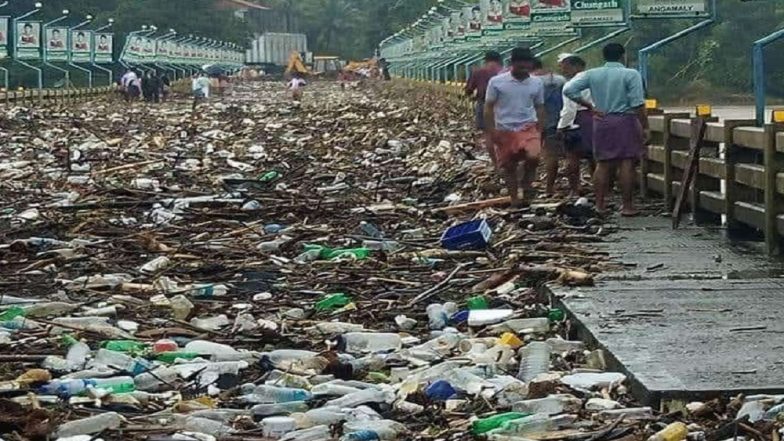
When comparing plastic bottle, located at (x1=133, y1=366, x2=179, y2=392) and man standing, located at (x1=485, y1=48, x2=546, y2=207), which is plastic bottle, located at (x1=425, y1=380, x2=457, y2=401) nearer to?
plastic bottle, located at (x1=133, y1=366, x2=179, y2=392)

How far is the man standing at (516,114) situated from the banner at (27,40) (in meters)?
49.3

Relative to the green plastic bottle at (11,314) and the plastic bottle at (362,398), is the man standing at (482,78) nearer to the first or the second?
the green plastic bottle at (11,314)

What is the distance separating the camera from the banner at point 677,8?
1827 centimetres

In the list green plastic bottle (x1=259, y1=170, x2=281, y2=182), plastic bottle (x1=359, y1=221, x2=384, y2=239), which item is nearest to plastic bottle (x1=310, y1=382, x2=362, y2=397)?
plastic bottle (x1=359, y1=221, x2=384, y2=239)

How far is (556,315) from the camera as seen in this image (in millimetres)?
9891

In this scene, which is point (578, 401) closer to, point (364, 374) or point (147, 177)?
point (364, 374)

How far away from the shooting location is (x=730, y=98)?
33.2 metres

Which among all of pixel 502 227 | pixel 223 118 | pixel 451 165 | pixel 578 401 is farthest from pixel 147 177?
pixel 223 118

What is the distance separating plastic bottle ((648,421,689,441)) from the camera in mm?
6652

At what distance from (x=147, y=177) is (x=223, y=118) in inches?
879

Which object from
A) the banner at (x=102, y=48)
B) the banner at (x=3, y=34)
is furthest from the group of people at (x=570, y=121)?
the banner at (x=102, y=48)

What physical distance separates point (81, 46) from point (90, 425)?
6761 cm

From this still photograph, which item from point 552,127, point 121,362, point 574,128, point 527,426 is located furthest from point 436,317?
point 552,127

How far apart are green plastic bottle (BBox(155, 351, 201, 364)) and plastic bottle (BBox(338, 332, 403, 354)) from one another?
0.83m
